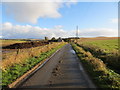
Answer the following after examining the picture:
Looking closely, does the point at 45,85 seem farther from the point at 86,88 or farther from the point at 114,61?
the point at 114,61

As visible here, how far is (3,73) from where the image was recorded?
28.7 ft

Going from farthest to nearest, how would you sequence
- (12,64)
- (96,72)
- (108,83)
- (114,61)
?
(114,61)
(12,64)
(96,72)
(108,83)

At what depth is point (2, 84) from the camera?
22.4 feet

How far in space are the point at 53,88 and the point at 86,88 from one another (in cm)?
146

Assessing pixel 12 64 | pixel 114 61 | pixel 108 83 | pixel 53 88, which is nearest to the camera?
pixel 53 88

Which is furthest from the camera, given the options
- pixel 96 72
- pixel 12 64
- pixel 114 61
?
pixel 114 61

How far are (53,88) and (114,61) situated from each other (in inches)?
389

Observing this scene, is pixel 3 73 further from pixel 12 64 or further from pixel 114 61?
pixel 114 61

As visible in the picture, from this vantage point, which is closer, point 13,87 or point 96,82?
point 13,87

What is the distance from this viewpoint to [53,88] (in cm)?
625

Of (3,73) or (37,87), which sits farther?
(3,73)

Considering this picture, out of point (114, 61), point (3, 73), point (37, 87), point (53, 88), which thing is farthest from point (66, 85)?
point (114, 61)

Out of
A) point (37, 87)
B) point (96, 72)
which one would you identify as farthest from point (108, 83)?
point (37, 87)

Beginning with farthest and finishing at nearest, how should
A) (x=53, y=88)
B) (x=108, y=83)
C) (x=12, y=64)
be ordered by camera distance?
(x=12, y=64) → (x=108, y=83) → (x=53, y=88)
